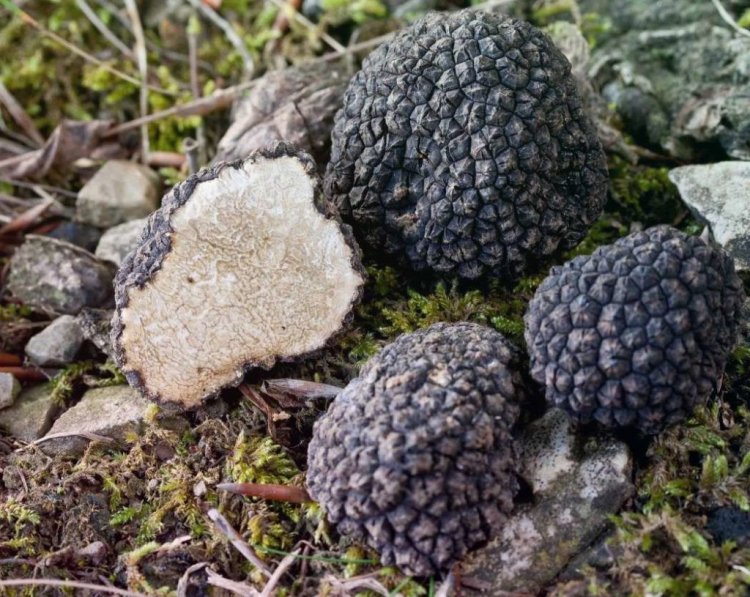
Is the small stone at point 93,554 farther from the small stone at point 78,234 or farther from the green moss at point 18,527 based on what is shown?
the small stone at point 78,234

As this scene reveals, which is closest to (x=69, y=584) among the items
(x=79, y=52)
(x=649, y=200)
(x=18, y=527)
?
(x=18, y=527)

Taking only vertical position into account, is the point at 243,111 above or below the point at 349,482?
above

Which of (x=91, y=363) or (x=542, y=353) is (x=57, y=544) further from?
(x=542, y=353)

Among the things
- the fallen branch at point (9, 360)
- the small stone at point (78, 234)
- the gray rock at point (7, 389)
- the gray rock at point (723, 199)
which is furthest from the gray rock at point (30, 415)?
the gray rock at point (723, 199)

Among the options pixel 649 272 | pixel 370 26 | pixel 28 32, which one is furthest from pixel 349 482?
pixel 28 32

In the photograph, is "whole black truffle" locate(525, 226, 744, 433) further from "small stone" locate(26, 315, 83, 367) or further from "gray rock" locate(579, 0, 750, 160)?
"small stone" locate(26, 315, 83, 367)

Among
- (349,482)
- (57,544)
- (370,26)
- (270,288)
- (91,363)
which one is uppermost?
(370,26)
